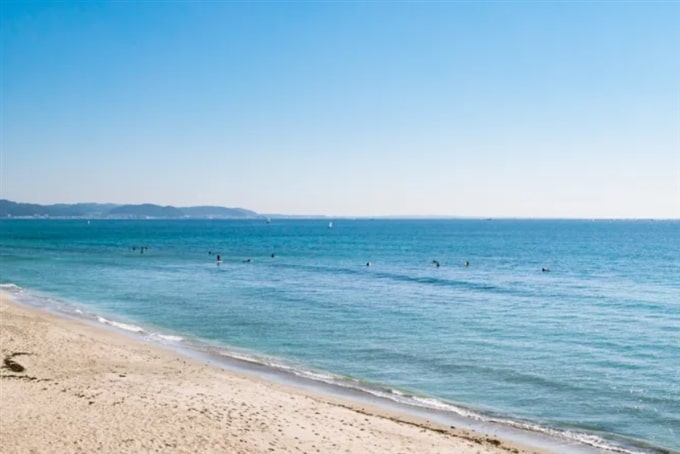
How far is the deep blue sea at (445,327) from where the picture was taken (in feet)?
63.2

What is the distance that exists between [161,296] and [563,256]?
207ft

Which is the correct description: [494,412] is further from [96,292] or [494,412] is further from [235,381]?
[96,292]

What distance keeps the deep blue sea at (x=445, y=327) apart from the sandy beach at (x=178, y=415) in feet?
9.80

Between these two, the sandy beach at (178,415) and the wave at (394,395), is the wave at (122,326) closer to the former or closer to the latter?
the wave at (394,395)

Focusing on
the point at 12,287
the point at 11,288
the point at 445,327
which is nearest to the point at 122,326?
the point at 445,327

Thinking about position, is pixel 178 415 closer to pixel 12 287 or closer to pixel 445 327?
pixel 445 327

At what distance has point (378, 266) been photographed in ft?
223

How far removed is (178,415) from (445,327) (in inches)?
719

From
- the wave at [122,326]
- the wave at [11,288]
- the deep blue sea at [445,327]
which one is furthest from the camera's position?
the wave at [11,288]

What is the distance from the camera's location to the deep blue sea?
63.2 feet

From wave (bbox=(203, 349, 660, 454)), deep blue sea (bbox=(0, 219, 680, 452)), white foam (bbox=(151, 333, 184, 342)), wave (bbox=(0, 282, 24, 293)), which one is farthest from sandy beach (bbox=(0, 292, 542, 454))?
wave (bbox=(0, 282, 24, 293))

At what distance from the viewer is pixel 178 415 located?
52.8ft

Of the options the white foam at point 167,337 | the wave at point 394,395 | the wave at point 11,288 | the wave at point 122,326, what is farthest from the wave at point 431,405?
the wave at point 11,288

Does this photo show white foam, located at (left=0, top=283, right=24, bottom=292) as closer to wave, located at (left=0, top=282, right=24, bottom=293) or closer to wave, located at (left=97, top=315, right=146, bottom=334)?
wave, located at (left=0, top=282, right=24, bottom=293)
